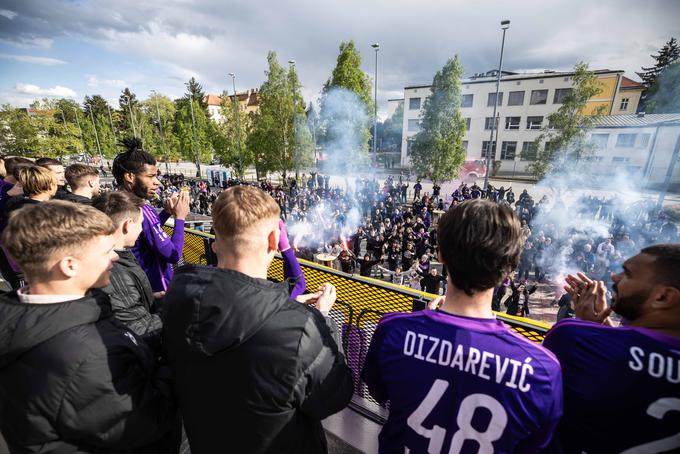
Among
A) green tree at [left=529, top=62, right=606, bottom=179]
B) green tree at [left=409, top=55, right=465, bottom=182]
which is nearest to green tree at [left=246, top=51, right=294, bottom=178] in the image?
green tree at [left=409, top=55, right=465, bottom=182]

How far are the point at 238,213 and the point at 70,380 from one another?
856mm

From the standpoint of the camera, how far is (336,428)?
2424mm

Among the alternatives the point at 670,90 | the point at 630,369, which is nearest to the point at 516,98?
the point at 670,90

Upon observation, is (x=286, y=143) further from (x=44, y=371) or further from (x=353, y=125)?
(x=44, y=371)

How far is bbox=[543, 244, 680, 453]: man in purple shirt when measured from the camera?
44.3 inches

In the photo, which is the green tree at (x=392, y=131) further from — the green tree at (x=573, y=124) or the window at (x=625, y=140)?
the green tree at (x=573, y=124)

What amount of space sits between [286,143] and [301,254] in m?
20.0

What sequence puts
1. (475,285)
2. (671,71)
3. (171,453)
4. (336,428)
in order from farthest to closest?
(671,71) < (336,428) < (171,453) < (475,285)

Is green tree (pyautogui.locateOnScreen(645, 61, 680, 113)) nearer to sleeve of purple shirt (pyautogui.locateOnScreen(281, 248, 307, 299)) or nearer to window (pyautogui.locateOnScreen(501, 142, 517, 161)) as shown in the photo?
window (pyautogui.locateOnScreen(501, 142, 517, 161))

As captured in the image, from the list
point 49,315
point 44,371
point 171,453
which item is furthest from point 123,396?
point 171,453

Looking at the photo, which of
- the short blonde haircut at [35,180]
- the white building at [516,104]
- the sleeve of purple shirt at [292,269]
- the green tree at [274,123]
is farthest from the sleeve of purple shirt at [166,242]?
the white building at [516,104]

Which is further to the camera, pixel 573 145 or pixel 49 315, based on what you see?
pixel 573 145

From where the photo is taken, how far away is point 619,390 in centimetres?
117

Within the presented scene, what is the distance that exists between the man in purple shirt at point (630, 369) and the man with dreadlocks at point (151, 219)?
302cm
